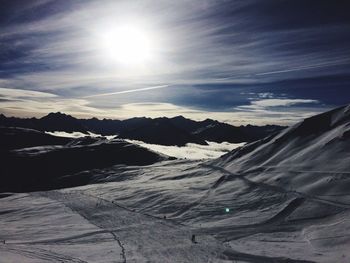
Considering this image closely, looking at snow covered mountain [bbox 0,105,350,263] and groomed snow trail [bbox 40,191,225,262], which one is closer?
groomed snow trail [bbox 40,191,225,262]

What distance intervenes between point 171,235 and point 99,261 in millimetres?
9483

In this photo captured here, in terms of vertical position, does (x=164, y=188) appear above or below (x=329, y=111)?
below

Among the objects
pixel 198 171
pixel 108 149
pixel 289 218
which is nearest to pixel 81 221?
pixel 289 218

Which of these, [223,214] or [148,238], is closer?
[148,238]

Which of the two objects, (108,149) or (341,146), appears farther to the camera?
(108,149)

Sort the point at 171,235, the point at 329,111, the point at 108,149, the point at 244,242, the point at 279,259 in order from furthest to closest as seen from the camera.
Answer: the point at 108,149 → the point at 329,111 → the point at 171,235 → the point at 244,242 → the point at 279,259

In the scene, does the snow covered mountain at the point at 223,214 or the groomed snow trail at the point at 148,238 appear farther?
the snow covered mountain at the point at 223,214

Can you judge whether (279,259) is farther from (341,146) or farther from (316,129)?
(316,129)

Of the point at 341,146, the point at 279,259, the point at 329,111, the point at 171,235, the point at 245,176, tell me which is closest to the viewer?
the point at 279,259

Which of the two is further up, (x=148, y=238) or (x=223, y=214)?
(x=148, y=238)

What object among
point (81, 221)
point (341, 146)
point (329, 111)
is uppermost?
point (329, 111)

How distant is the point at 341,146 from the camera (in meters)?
50.4

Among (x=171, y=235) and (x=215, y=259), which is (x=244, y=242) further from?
(x=171, y=235)

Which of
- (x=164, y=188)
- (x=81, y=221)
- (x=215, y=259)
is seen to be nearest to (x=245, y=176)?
(x=164, y=188)
